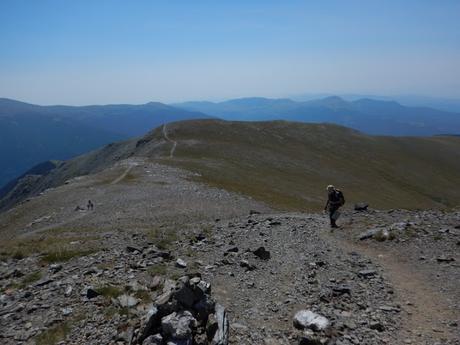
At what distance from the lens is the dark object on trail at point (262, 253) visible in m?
19.7

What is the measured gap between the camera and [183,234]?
2494cm

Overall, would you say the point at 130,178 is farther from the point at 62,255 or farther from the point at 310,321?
the point at 310,321

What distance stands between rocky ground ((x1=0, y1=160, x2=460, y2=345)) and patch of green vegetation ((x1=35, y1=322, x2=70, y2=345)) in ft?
0.14

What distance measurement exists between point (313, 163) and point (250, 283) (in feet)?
283

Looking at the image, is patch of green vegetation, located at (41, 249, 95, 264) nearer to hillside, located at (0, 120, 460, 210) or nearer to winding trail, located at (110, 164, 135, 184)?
hillside, located at (0, 120, 460, 210)

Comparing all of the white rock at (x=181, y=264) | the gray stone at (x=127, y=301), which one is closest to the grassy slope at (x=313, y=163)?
the white rock at (x=181, y=264)

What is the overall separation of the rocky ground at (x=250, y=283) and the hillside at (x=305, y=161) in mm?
26492

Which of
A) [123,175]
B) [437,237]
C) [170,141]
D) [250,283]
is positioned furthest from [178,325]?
[170,141]

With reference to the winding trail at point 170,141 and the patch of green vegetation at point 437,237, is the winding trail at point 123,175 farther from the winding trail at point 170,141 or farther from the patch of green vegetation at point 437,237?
the patch of green vegetation at point 437,237

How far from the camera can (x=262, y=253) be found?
19.8m

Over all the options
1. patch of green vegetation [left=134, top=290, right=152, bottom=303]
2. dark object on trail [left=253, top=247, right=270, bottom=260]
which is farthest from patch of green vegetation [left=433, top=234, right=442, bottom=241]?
patch of green vegetation [left=134, top=290, right=152, bottom=303]

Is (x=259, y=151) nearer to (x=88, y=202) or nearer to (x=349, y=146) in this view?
(x=349, y=146)

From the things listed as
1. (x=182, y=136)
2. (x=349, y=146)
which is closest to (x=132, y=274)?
(x=182, y=136)

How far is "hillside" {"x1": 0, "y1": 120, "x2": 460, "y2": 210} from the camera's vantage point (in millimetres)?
67625
